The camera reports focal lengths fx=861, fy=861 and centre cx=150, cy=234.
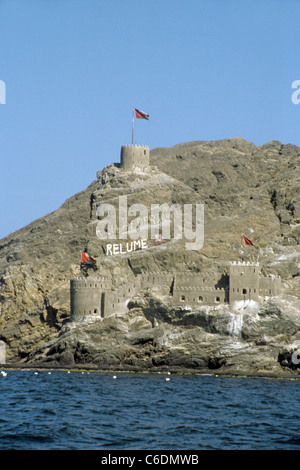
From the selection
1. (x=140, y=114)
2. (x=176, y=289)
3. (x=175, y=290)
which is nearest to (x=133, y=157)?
(x=140, y=114)

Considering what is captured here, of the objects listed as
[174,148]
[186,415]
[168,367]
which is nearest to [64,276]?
[168,367]

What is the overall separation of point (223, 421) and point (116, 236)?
67.1 meters

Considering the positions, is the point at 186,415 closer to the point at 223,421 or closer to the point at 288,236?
the point at 223,421

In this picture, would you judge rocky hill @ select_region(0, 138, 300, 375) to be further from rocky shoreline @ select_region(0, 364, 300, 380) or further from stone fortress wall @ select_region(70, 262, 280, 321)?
stone fortress wall @ select_region(70, 262, 280, 321)

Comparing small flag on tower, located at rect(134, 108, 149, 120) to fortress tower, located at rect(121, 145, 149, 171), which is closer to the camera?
small flag on tower, located at rect(134, 108, 149, 120)

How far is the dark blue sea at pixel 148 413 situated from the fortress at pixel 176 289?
13726 mm

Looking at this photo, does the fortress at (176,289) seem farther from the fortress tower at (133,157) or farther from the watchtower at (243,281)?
the fortress tower at (133,157)

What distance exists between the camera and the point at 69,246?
458ft

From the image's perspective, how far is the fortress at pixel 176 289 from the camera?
4318 inches

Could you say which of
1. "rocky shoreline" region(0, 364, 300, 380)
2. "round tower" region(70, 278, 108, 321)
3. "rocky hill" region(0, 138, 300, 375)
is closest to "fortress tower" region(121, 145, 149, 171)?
"rocky hill" region(0, 138, 300, 375)

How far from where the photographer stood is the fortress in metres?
110

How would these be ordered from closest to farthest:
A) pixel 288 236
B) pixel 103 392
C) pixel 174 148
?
pixel 103 392 < pixel 288 236 < pixel 174 148

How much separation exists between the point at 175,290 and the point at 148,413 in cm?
4475

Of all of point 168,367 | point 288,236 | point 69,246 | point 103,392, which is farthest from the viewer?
point 69,246
